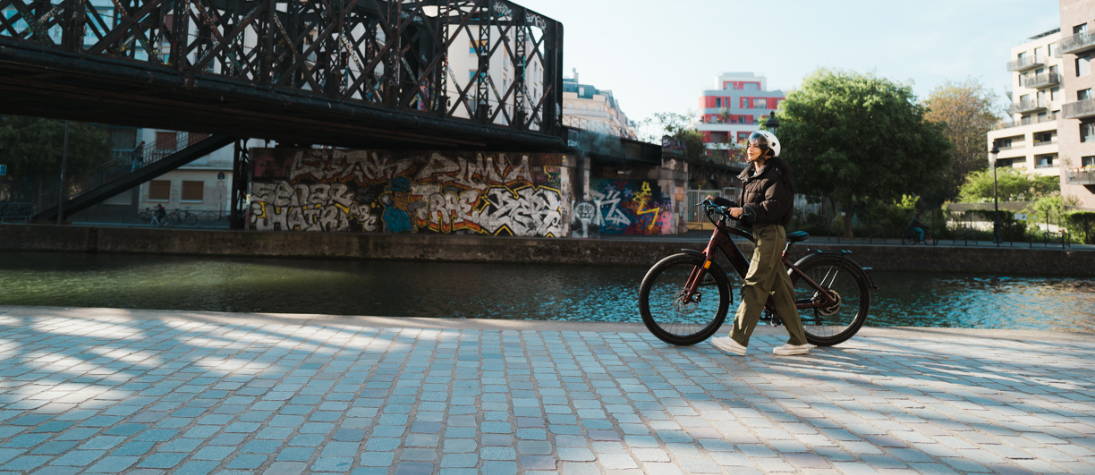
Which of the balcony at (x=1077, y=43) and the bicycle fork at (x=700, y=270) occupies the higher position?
the balcony at (x=1077, y=43)

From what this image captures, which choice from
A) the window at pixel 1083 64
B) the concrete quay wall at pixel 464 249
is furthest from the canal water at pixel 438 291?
the window at pixel 1083 64

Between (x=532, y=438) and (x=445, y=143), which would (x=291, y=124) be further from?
(x=532, y=438)

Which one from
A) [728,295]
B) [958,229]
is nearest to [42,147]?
[728,295]

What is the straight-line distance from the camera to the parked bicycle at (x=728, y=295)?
16.4 ft

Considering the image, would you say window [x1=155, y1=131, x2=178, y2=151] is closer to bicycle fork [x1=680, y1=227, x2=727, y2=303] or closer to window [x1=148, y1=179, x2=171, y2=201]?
window [x1=148, y1=179, x2=171, y2=201]

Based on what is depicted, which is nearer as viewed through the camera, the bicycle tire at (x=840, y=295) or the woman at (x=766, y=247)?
the woman at (x=766, y=247)

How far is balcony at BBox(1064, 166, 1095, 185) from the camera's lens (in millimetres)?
43875

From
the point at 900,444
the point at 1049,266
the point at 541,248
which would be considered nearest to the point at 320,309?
the point at 900,444

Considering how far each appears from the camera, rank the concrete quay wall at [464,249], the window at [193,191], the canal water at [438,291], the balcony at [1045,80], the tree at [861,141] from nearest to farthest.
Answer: the canal water at [438,291] < the concrete quay wall at [464,249] < the tree at [861,141] < the window at [193,191] < the balcony at [1045,80]

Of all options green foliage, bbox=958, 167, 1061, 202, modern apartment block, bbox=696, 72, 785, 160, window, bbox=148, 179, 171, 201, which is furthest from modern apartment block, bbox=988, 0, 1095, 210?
window, bbox=148, 179, 171, 201

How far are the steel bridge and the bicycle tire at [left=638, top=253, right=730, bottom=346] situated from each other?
1244 cm

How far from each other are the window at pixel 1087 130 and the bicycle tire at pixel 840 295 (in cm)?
5765

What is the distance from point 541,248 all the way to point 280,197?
11413mm

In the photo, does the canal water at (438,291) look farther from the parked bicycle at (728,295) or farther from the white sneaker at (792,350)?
the white sneaker at (792,350)
